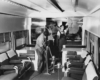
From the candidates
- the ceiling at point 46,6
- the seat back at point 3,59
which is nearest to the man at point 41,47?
the ceiling at point 46,6

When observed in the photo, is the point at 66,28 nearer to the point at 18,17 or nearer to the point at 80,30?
the point at 80,30

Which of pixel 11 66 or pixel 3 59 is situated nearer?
pixel 11 66

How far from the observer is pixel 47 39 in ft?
22.1

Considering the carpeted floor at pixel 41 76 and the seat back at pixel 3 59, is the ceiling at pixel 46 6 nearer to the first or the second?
the seat back at pixel 3 59

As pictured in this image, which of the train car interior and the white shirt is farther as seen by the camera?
the white shirt

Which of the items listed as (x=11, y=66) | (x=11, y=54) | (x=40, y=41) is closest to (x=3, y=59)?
(x=11, y=66)

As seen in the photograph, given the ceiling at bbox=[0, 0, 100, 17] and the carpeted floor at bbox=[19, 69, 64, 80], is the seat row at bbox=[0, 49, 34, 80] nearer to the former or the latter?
the carpeted floor at bbox=[19, 69, 64, 80]

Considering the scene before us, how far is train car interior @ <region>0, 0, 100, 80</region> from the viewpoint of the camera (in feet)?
13.1

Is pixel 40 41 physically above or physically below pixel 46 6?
below

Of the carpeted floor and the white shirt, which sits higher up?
the white shirt

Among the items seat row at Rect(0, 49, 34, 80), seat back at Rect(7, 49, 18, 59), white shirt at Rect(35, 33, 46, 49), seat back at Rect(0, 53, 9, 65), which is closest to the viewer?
seat row at Rect(0, 49, 34, 80)

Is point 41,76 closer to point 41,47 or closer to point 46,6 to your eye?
point 41,47

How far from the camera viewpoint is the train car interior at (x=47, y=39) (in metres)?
3.98

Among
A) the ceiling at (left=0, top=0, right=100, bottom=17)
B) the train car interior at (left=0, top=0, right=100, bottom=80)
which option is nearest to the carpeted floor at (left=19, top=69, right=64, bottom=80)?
the train car interior at (left=0, top=0, right=100, bottom=80)
